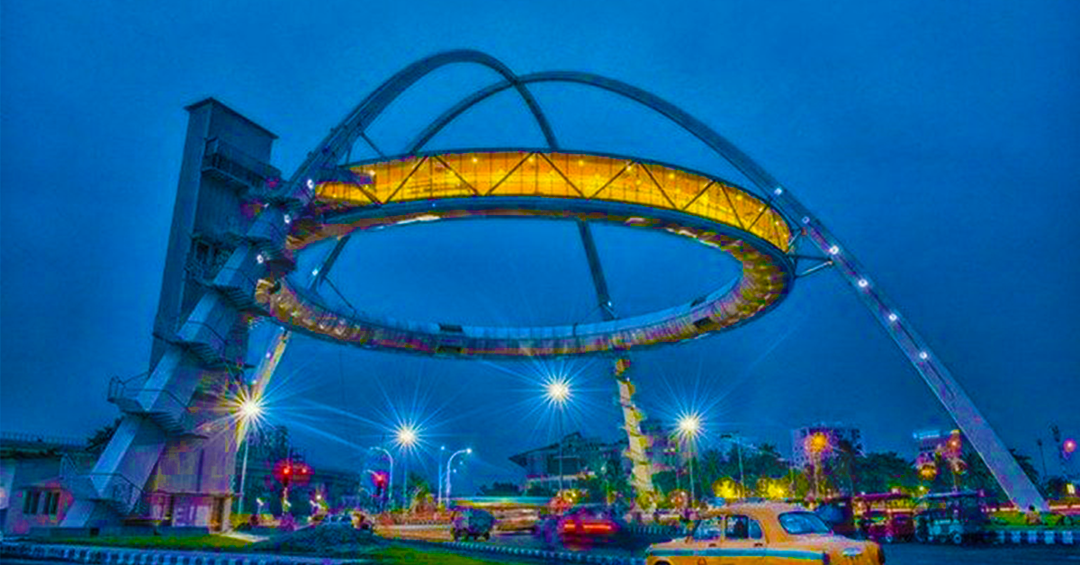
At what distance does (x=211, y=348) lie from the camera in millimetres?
33812

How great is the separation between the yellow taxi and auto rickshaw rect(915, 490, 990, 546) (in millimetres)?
26171

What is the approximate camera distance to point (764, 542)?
13945mm

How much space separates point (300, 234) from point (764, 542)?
110ft

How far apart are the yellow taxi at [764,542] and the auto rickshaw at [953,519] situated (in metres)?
26.2

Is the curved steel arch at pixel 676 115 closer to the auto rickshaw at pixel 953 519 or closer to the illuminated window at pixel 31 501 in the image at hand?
the auto rickshaw at pixel 953 519

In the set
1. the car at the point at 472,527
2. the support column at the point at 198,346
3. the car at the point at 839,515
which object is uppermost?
the support column at the point at 198,346

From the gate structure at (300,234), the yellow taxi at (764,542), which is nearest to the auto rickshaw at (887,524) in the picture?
the gate structure at (300,234)

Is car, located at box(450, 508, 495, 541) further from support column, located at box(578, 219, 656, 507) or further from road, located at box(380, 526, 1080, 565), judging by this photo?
support column, located at box(578, 219, 656, 507)

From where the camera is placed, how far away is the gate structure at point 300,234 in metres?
33.5

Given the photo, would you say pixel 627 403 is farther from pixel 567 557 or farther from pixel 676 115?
pixel 567 557

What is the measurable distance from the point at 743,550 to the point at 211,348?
2740 centimetres

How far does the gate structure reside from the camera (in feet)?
110

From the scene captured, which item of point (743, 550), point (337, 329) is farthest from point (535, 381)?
point (743, 550)

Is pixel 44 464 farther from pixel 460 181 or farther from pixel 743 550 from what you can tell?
pixel 743 550
